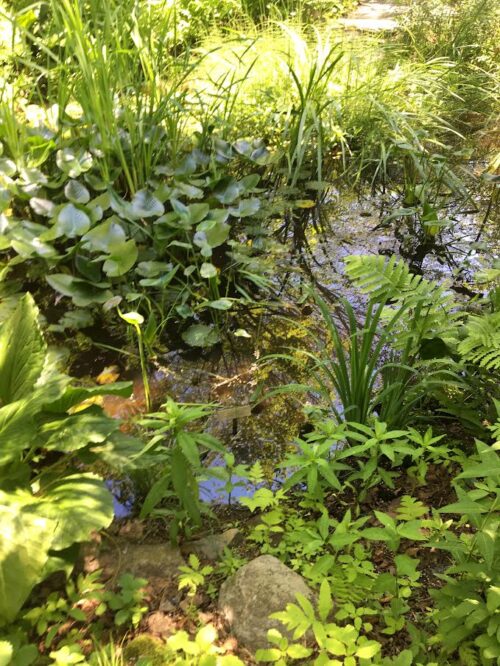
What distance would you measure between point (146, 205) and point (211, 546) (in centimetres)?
152

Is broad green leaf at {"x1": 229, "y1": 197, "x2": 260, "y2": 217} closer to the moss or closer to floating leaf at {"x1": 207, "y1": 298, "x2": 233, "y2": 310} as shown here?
floating leaf at {"x1": 207, "y1": 298, "x2": 233, "y2": 310}

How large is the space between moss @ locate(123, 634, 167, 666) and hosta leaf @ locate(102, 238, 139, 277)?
1361mm

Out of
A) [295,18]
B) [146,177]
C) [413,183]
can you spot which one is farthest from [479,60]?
[146,177]

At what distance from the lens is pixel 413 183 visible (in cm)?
329

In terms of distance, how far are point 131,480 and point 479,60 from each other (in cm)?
467

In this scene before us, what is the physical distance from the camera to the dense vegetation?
121cm

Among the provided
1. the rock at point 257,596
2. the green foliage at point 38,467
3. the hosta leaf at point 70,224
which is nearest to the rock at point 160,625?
the rock at point 257,596

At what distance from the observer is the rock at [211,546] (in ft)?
4.84

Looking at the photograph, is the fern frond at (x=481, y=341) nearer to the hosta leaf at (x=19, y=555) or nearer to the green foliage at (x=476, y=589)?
the green foliage at (x=476, y=589)

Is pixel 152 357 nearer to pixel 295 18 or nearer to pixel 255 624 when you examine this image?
pixel 255 624

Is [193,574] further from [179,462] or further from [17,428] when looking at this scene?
[17,428]

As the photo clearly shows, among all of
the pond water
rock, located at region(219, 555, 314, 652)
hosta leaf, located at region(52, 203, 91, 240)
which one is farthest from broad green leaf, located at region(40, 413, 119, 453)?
hosta leaf, located at region(52, 203, 91, 240)

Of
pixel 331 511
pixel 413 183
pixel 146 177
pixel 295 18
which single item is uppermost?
pixel 295 18

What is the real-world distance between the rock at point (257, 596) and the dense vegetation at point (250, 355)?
1.3 inches
